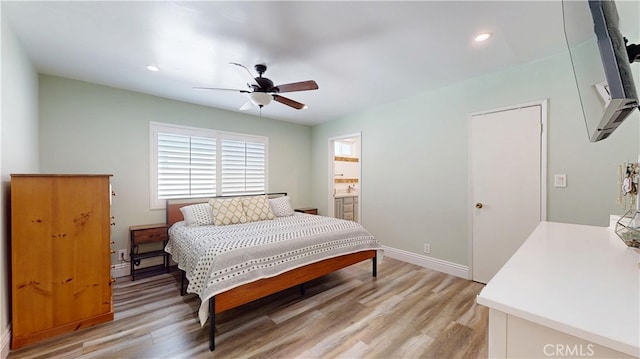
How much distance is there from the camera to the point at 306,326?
2.15m

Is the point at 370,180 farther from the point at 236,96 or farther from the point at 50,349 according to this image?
the point at 50,349

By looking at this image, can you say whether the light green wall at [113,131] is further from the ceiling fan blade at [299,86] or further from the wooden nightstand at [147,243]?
the ceiling fan blade at [299,86]

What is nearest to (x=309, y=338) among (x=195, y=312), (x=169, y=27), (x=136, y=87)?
(x=195, y=312)

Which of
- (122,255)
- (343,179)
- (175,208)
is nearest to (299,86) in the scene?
(175,208)

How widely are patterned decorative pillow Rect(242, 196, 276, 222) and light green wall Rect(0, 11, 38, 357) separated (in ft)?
6.87

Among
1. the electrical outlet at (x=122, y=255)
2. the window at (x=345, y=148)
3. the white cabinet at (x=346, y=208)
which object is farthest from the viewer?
the window at (x=345, y=148)

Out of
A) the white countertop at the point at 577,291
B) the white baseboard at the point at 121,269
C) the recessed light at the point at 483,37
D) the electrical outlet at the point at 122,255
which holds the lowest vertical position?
the white baseboard at the point at 121,269

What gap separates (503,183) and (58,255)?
171 inches

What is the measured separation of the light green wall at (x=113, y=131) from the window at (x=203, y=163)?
4.9 inches

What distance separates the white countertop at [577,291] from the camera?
0.59 m

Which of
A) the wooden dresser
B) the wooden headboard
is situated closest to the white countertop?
the wooden dresser

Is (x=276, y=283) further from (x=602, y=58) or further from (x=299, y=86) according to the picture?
(x=602, y=58)

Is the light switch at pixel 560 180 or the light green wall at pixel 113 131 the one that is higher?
Answer: the light green wall at pixel 113 131

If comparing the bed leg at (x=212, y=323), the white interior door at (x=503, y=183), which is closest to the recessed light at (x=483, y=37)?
the white interior door at (x=503, y=183)
